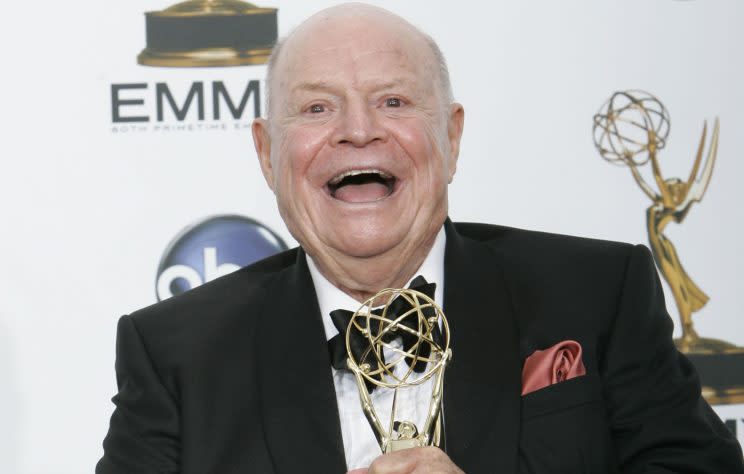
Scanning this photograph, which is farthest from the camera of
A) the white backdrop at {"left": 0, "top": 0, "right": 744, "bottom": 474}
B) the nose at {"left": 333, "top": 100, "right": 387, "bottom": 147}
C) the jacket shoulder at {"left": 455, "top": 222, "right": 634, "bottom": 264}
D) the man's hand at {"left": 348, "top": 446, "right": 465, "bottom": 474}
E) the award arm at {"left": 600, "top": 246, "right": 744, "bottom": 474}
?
the white backdrop at {"left": 0, "top": 0, "right": 744, "bottom": 474}

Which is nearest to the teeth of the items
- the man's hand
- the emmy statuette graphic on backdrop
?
the man's hand

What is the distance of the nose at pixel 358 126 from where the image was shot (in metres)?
1.69

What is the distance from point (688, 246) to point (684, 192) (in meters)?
0.12

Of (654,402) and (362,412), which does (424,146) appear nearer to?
(362,412)

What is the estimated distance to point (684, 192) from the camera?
2.35m

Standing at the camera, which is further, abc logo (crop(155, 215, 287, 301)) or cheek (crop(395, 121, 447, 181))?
abc logo (crop(155, 215, 287, 301))

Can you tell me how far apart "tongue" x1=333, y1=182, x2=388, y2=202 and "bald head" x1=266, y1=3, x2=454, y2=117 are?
0.21m

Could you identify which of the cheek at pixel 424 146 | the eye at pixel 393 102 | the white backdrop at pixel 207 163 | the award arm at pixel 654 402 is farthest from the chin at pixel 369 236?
the white backdrop at pixel 207 163

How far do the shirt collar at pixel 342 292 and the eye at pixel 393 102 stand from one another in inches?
10.0

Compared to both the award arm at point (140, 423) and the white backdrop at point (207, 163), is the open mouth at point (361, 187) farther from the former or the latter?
the white backdrop at point (207, 163)

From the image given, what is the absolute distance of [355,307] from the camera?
182 centimetres

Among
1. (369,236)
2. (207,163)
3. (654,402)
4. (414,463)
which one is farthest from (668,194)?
(414,463)

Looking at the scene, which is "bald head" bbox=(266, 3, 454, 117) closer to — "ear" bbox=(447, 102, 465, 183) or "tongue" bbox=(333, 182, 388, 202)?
"ear" bbox=(447, 102, 465, 183)

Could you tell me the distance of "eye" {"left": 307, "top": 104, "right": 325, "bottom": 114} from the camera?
177 cm
